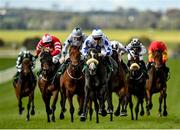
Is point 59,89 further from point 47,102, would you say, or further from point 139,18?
point 139,18

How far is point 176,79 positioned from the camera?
56.4 metres

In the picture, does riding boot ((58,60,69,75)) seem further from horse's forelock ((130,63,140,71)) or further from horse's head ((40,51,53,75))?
horse's forelock ((130,63,140,71))

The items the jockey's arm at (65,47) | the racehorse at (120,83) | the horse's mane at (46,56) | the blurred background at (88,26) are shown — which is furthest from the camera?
the blurred background at (88,26)

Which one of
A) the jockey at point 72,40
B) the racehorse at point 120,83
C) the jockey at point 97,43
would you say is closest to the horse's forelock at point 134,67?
the racehorse at point 120,83

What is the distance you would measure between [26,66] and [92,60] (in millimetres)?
4725

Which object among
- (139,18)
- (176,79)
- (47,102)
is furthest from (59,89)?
(139,18)

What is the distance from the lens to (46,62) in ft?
61.9

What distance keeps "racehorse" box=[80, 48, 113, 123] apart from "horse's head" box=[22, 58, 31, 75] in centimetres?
401

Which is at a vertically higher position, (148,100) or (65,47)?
(65,47)

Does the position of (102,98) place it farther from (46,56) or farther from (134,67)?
(134,67)

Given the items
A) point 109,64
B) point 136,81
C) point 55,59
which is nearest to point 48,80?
point 55,59

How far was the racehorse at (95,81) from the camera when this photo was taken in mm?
16688

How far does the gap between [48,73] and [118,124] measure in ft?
9.63

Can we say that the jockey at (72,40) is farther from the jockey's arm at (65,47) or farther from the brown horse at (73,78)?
the brown horse at (73,78)
